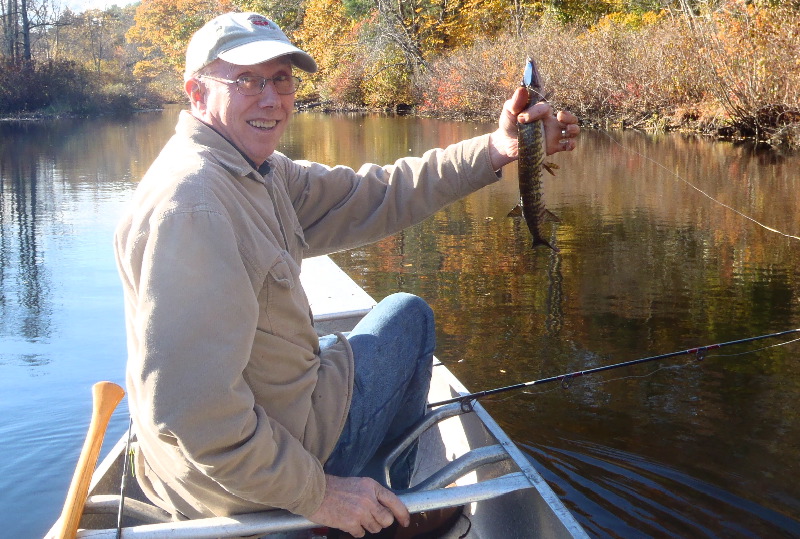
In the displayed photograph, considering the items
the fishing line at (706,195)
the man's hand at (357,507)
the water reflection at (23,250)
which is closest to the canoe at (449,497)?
the man's hand at (357,507)

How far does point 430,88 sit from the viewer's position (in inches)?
1225

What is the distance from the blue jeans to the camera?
2.57 m

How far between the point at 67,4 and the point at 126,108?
9660 mm

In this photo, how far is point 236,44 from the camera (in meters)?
2.35

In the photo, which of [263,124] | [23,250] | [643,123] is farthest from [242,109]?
[643,123]

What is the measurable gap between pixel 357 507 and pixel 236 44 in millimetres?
1297

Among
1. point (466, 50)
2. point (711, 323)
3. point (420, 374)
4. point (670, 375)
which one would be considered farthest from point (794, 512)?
point (466, 50)

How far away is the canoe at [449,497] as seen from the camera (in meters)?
2.28

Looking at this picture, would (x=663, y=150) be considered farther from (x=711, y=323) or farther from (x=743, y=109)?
(x=711, y=323)

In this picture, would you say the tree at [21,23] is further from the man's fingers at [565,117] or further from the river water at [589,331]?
the man's fingers at [565,117]

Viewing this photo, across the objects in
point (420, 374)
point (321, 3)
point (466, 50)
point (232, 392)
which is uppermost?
point (321, 3)

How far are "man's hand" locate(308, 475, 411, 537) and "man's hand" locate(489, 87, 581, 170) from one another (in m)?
1.28

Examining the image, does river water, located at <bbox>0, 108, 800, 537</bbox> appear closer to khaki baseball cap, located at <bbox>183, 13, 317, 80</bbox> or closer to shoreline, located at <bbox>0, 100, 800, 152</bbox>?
khaki baseball cap, located at <bbox>183, 13, 317, 80</bbox>

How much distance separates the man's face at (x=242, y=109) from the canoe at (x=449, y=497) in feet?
3.37
